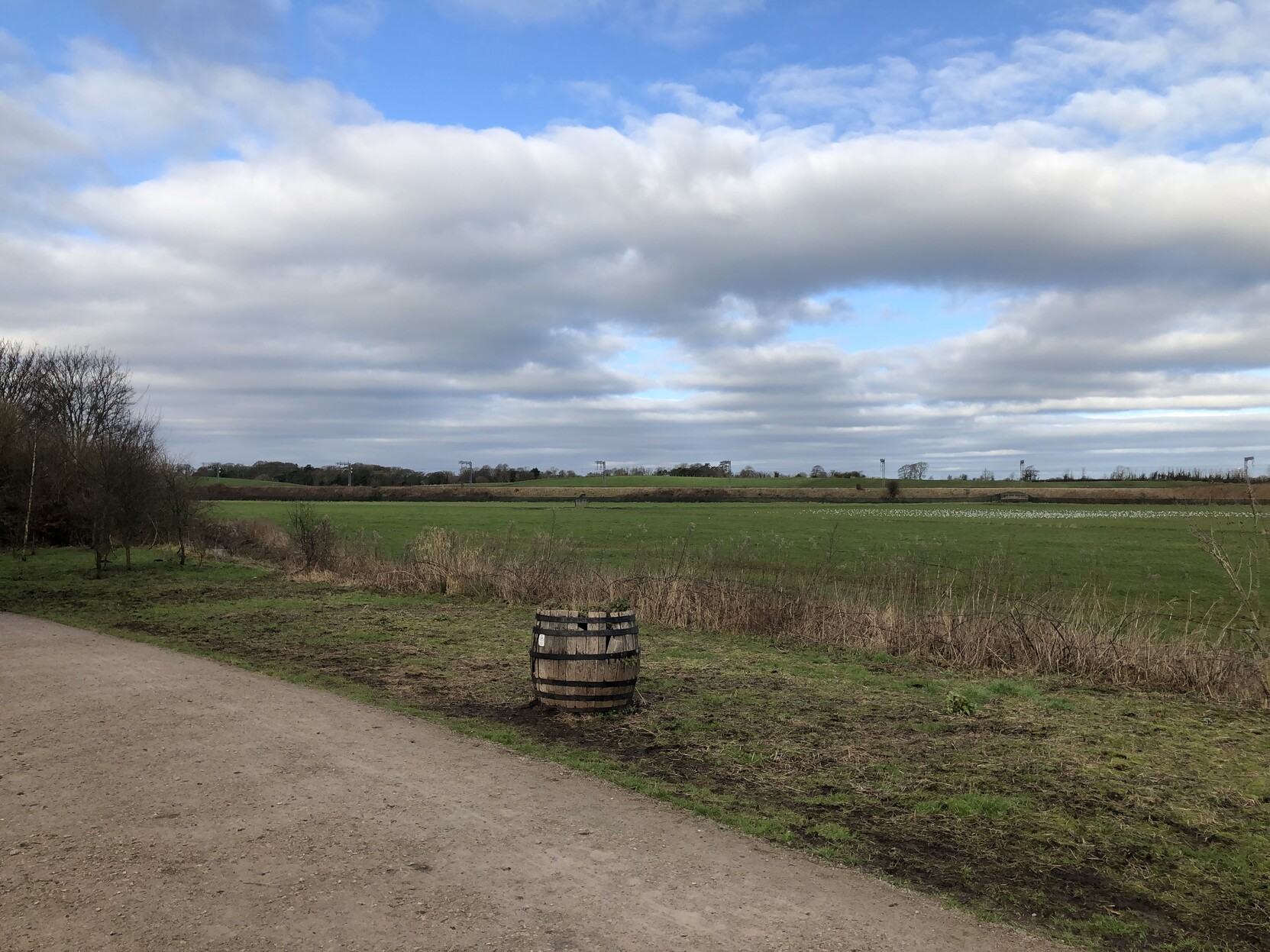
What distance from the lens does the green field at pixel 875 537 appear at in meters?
25.2

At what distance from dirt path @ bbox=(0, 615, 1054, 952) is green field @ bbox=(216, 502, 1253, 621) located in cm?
900

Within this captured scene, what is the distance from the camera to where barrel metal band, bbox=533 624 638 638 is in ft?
30.0

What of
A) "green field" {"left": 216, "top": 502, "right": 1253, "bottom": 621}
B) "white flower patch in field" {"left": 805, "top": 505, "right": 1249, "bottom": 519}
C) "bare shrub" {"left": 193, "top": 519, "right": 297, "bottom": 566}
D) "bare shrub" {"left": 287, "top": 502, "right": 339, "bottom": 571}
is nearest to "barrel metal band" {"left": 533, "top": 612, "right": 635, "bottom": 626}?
"green field" {"left": 216, "top": 502, "right": 1253, "bottom": 621}

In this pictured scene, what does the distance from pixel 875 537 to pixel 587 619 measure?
40.8 meters

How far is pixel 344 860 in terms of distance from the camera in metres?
5.15

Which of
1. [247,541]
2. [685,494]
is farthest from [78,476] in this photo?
[685,494]

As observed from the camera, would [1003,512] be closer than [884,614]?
No

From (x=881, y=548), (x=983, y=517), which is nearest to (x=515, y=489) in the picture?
(x=983, y=517)

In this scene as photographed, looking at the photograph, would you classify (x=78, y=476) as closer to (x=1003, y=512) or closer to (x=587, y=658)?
(x=587, y=658)

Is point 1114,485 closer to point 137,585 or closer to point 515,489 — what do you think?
point 515,489

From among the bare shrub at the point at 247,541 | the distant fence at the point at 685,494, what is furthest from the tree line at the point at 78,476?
the distant fence at the point at 685,494

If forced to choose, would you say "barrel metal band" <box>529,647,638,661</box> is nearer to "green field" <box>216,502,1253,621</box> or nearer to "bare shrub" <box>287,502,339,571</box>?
"green field" <box>216,502,1253,621</box>

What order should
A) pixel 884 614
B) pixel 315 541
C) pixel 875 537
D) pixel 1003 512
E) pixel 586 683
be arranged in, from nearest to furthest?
1. pixel 586 683
2. pixel 884 614
3. pixel 315 541
4. pixel 875 537
5. pixel 1003 512

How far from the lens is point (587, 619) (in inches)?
362
